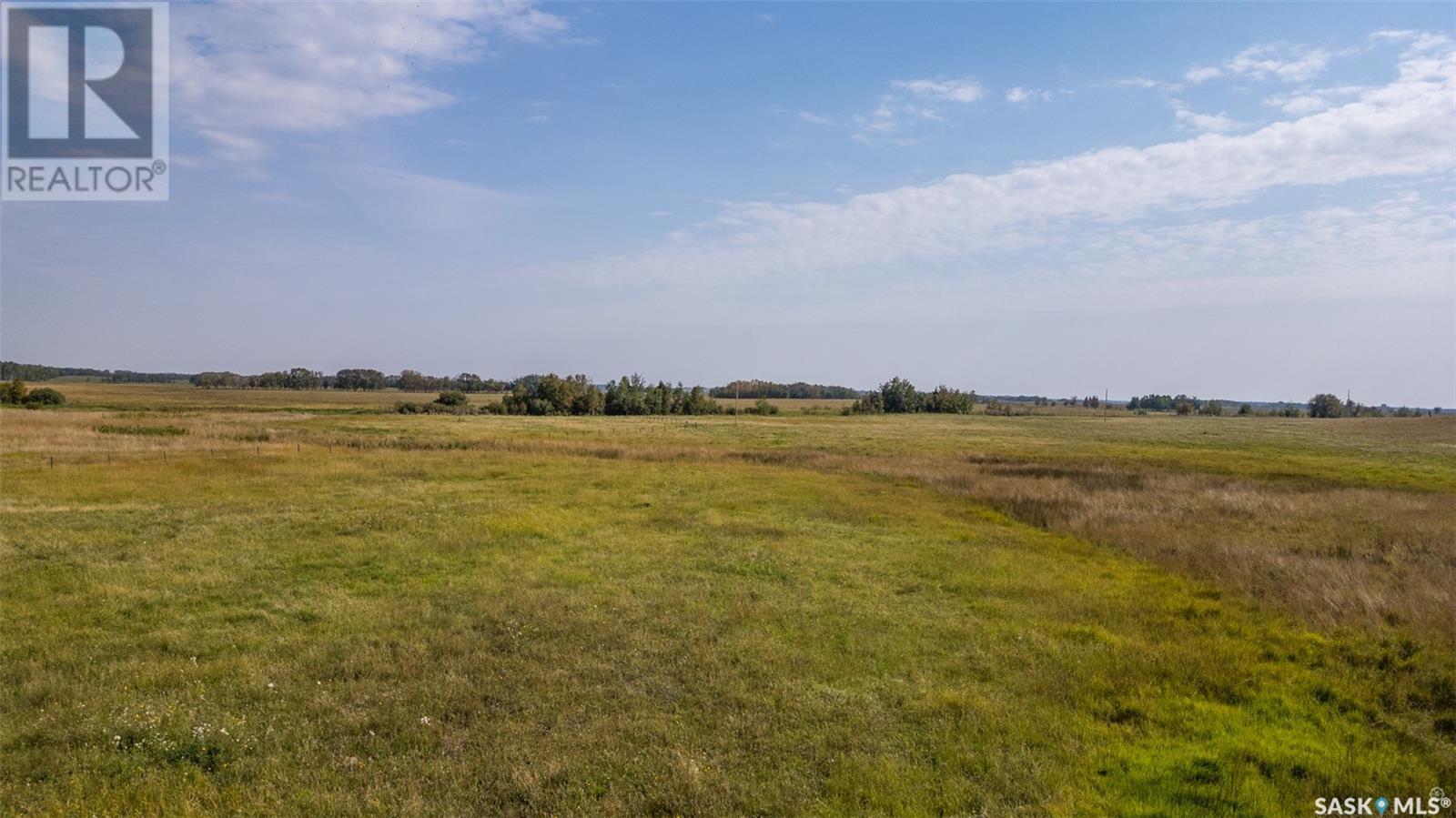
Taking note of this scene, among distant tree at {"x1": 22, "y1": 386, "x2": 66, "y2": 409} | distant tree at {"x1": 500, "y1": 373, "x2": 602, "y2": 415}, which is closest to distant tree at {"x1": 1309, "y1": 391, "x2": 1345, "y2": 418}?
distant tree at {"x1": 500, "y1": 373, "x2": 602, "y2": 415}

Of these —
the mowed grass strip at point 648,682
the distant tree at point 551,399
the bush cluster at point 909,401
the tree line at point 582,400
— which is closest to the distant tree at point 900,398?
the bush cluster at point 909,401

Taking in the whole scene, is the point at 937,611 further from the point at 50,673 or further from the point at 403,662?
the point at 50,673

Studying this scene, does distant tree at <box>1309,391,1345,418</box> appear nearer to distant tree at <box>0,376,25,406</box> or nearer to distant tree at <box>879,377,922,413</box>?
distant tree at <box>879,377,922,413</box>

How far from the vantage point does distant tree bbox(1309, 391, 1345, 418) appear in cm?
13875

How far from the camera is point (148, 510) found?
2086 centimetres

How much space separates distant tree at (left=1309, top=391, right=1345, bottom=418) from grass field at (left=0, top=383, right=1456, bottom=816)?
15115 cm

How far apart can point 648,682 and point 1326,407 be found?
178 metres

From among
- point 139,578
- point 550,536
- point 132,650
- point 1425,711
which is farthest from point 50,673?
point 1425,711

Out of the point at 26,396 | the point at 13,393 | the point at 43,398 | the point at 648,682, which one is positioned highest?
the point at 13,393

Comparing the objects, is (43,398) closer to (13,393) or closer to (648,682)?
(13,393)

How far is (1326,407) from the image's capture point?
13938cm

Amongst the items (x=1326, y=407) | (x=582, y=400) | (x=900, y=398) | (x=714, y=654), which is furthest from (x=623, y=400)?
(x=1326, y=407)

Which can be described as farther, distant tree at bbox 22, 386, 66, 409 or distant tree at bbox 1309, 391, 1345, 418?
distant tree at bbox 1309, 391, 1345, 418

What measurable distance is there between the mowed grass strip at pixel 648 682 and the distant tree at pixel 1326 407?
163741 mm
